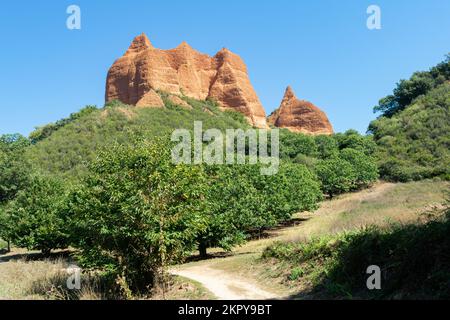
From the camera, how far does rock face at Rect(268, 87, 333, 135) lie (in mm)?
140125

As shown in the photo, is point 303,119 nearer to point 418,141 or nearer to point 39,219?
point 418,141

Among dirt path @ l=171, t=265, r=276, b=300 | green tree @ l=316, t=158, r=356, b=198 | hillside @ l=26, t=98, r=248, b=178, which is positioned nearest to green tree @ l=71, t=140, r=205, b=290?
dirt path @ l=171, t=265, r=276, b=300

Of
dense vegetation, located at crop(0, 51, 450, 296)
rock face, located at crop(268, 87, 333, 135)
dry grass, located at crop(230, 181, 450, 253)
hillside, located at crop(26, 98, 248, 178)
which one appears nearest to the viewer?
dense vegetation, located at crop(0, 51, 450, 296)

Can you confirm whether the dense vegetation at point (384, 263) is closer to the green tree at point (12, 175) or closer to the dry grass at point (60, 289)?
the dry grass at point (60, 289)

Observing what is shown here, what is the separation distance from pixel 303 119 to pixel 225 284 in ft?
433

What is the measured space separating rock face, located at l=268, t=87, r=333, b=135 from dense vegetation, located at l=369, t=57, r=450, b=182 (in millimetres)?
48523

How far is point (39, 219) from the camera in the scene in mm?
30844

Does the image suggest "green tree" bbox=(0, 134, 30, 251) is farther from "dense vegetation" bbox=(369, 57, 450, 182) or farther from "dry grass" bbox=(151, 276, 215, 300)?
"dense vegetation" bbox=(369, 57, 450, 182)

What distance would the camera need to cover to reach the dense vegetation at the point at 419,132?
185ft

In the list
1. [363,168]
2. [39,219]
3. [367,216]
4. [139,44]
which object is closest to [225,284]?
[367,216]

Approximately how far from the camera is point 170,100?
101438 millimetres
